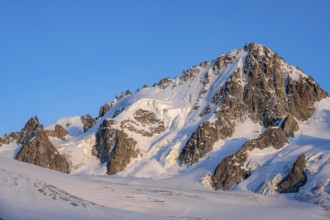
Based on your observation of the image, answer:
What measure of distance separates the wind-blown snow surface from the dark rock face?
11.5 m

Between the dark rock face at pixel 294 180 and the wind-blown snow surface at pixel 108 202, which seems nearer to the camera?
the wind-blown snow surface at pixel 108 202

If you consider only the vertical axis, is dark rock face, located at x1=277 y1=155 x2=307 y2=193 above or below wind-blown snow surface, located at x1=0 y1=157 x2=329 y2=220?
above

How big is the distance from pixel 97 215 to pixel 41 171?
123 ft

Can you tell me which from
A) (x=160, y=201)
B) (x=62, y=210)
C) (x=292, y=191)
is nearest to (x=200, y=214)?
(x=160, y=201)

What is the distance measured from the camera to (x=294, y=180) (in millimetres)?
187625

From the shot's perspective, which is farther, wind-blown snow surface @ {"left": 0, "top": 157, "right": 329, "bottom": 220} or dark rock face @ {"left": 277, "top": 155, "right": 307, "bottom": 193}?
dark rock face @ {"left": 277, "top": 155, "right": 307, "bottom": 193}

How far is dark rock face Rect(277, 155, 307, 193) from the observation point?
7279 inches

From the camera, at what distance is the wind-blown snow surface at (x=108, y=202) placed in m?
90.5

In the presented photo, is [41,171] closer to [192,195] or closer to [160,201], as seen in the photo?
[160,201]

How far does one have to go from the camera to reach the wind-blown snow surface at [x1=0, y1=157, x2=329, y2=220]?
297ft

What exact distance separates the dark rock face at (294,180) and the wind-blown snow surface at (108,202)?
37.7ft

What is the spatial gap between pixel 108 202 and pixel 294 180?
267ft

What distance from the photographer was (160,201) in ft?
425

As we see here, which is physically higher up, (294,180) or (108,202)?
(294,180)
